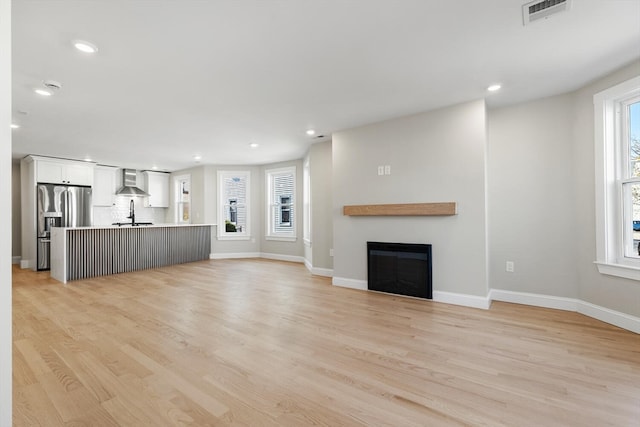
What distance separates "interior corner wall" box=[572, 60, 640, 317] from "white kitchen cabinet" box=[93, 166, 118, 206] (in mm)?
9542

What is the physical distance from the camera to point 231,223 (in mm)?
7777

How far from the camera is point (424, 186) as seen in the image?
3803 millimetres

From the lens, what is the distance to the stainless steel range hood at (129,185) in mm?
7684

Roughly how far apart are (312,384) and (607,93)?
3927mm

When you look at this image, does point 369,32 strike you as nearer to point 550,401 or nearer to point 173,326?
point 550,401

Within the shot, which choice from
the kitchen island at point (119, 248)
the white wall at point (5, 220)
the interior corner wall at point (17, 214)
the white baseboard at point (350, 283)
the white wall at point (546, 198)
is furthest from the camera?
the interior corner wall at point (17, 214)

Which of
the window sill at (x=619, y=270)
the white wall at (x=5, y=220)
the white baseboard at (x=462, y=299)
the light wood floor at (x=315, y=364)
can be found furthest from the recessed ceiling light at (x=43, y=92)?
the window sill at (x=619, y=270)

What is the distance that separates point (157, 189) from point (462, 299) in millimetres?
8427

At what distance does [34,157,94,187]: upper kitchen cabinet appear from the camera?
20.2ft

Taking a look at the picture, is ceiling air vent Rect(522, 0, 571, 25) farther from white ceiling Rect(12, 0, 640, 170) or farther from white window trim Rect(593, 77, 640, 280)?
white window trim Rect(593, 77, 640, 280)

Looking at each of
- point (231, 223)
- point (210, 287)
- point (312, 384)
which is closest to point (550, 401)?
point (312, 384)

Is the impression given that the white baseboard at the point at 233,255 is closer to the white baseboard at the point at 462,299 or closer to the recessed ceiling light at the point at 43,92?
the recessed ceiling light at the point at 43,92

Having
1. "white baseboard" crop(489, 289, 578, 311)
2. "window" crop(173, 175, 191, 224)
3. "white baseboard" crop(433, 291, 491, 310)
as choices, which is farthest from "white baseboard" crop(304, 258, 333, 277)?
"window" crop(173, 175, 191, 224)

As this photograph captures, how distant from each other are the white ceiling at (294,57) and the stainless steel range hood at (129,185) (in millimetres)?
3736
